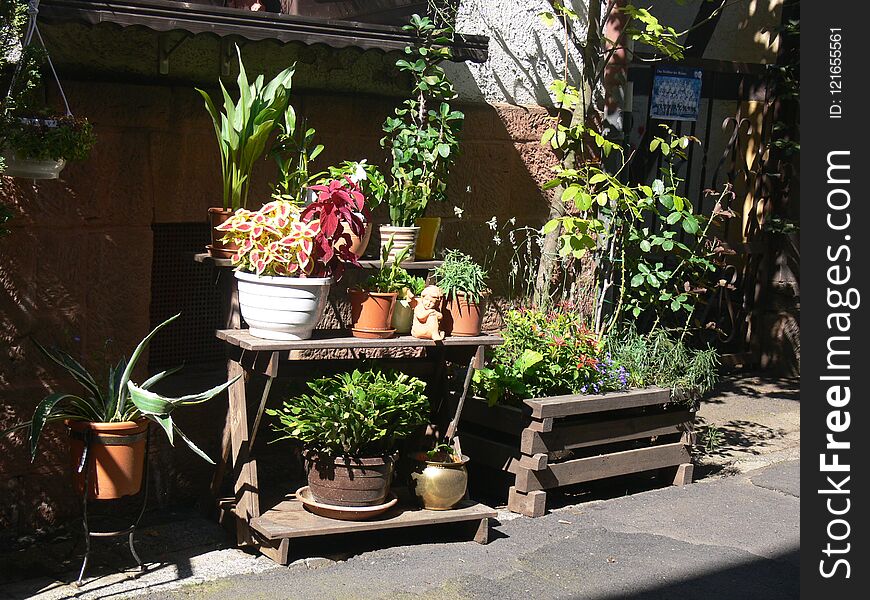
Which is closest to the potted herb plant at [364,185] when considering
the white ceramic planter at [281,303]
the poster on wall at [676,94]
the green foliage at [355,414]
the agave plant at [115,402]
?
the white ceramic planter at [281,303]

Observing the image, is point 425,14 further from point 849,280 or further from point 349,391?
point 849,280

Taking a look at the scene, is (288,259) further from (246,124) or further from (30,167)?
(30,167)

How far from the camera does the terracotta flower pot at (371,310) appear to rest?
16.0ft

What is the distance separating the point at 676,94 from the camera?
26.0ft

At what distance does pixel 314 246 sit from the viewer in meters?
4.56

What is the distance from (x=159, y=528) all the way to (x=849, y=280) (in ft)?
10.6

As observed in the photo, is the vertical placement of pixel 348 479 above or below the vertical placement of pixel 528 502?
above

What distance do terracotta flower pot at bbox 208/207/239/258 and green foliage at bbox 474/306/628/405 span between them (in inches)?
55.8

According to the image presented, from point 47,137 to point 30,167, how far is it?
0.16 metres

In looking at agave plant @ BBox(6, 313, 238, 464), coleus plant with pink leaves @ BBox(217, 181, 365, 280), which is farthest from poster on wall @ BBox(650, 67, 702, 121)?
agave plant @ BBox(6, 313, 238, 464)

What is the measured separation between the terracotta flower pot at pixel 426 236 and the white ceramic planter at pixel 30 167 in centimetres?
185

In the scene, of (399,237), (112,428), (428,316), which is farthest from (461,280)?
(112,428)

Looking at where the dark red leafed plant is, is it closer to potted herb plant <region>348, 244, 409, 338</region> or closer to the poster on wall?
potted herb plant <region>348, 244, 409, 338</region>

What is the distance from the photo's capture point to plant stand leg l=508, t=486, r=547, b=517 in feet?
17.8
